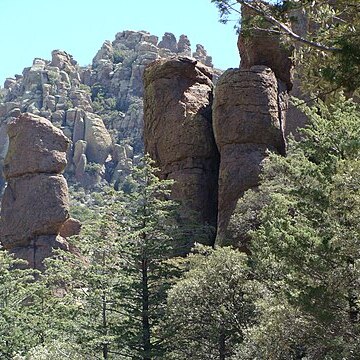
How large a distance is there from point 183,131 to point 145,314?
10.2 meters

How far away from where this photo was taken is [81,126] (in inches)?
3280

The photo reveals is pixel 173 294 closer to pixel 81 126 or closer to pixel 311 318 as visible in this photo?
pixel 311 318

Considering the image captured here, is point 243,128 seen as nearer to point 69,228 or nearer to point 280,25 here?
point 69,228

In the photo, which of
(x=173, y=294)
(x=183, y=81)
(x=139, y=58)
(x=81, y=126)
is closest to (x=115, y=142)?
(x=81, y=126)

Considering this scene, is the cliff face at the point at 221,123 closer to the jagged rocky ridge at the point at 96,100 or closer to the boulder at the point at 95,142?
the jagged rocky ridge at the point at 96,100

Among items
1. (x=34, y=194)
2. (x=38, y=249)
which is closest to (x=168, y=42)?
(x=34, y=194)

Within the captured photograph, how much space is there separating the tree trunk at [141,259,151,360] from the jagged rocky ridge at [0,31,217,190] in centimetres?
5418

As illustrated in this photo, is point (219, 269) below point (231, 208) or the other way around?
below

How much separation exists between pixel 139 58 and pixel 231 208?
77.1 metres

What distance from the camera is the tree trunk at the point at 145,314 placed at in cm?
1858

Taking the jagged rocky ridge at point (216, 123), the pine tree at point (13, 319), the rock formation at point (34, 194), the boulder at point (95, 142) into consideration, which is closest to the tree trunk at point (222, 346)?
the jagged rocky ridge at point (216, 123)

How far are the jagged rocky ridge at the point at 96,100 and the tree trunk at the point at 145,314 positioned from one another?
5418cm

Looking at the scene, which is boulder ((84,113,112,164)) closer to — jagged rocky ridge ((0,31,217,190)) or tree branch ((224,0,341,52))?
jagged rocky ridge ((0,31,217,190))

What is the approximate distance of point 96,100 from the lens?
102562 mm
